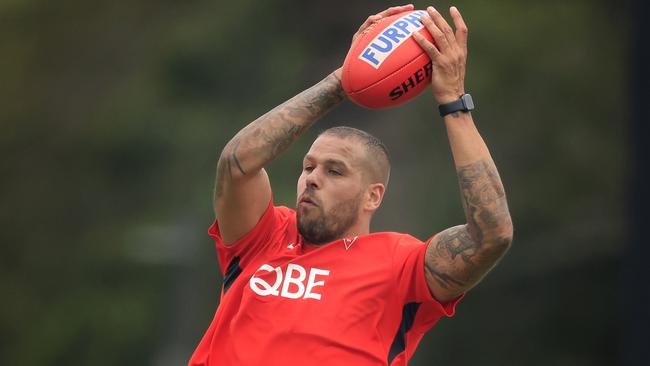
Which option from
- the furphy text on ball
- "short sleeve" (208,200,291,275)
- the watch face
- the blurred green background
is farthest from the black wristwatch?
the blurred green background

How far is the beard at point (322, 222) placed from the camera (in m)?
4.34

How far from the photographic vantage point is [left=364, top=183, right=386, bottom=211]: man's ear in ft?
14.8

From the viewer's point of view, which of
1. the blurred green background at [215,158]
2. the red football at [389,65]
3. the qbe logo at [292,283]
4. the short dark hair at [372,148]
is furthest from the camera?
the blurred green background at [215,158]

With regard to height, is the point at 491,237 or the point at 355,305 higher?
the point at 491,237

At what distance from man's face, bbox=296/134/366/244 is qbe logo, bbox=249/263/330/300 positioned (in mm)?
165

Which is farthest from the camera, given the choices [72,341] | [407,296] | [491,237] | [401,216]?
[72,341]

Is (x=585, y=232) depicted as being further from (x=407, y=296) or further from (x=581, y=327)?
(x=407, y=296)

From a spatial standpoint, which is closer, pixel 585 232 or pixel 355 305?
pixel 355 305

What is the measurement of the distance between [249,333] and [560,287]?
6.43 m

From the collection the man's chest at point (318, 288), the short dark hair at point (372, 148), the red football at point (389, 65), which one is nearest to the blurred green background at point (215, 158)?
the short dark hair at point (372, 148)

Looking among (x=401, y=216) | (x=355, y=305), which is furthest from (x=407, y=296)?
(x=401, y=216)

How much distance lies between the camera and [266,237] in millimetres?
4484

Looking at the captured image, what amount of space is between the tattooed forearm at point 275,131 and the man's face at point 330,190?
18 centimetres

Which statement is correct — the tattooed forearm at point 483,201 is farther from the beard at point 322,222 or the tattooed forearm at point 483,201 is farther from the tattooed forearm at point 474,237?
the beard at point 322,222
